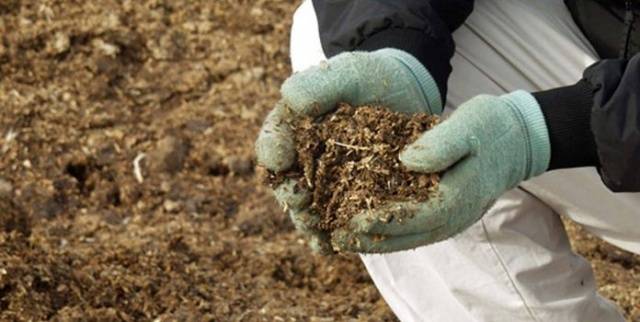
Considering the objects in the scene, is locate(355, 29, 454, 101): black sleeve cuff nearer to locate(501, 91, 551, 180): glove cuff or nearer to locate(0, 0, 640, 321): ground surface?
locate(501, 91, 551, 180): glove cuff

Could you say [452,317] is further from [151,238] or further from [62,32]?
[62,32]

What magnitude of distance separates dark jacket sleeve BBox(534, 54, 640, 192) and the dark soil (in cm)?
17

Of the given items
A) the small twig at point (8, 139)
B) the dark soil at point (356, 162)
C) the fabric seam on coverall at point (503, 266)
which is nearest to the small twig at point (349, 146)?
the dark soil at point (356, 162)

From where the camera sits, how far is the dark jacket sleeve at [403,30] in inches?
76.5

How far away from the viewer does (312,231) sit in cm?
175

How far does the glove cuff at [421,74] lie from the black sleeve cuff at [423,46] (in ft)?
0.17

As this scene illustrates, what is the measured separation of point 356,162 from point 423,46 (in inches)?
12.0

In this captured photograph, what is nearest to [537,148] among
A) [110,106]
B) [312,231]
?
[312,231]

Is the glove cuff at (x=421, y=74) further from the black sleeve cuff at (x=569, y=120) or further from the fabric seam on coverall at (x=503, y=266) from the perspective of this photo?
the fabric seam on coverall at (x=503, y=266)

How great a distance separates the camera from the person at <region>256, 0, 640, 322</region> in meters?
1.70

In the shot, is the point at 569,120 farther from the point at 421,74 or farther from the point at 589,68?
the point at 421,74

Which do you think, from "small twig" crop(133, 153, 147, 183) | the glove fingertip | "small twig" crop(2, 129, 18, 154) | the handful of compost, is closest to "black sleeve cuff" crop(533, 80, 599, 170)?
the handful of compost

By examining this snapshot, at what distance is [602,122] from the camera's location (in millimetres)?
1721

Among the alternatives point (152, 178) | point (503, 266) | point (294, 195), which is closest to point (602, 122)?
point (294, 195)
